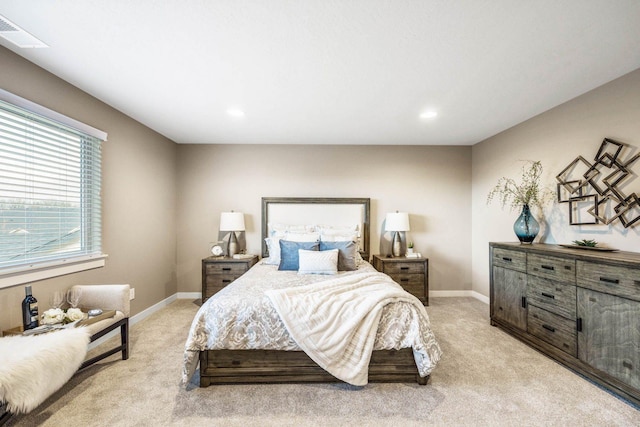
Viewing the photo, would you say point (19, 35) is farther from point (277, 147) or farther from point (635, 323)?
point (635, 323)

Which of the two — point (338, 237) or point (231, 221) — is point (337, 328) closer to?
point (338, 237)

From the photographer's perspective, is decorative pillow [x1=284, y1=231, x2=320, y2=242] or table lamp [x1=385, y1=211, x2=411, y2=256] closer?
decorative pillow [x1=284, y1=231, x2=320, y2=242]

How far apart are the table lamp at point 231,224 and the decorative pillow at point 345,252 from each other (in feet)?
4.58

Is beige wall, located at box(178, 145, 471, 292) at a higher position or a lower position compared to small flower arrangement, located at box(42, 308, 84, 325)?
higher

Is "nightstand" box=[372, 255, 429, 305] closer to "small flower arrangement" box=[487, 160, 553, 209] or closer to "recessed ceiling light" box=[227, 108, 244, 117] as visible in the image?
"small flower arrangement" box=[487, 160, 553, 209]

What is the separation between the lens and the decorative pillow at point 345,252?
3504 millimetres

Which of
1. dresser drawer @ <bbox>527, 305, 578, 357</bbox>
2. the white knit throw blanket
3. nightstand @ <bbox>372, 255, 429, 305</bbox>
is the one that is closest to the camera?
the white knit throw blanket

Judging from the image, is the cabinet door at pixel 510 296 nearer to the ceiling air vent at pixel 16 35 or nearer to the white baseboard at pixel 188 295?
the white baseboard at pixel 188 295

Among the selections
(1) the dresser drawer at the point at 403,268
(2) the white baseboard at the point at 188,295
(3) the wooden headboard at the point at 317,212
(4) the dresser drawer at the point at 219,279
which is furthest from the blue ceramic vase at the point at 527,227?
(2) the white baseboard at the point at 188,295

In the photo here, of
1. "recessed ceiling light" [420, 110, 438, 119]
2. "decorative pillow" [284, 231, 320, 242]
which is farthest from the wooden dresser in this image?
Answer: "decorative pillow" [284, 231, 320, 242]

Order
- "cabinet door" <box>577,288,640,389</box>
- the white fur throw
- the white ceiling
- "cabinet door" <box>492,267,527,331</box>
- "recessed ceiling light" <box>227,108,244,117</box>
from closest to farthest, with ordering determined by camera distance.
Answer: the white fur throw < the white ceiling < "cabinet door" <box>577,288,640,389</box> < "cabinet door" <box>492,267,527,331</box> < "recessed ceiling light" <box>227,108,244,117</box>

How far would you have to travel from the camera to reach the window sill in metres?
2.08

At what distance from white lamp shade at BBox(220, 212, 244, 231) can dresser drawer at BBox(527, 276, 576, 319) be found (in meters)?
3.67

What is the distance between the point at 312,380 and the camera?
2.19m
